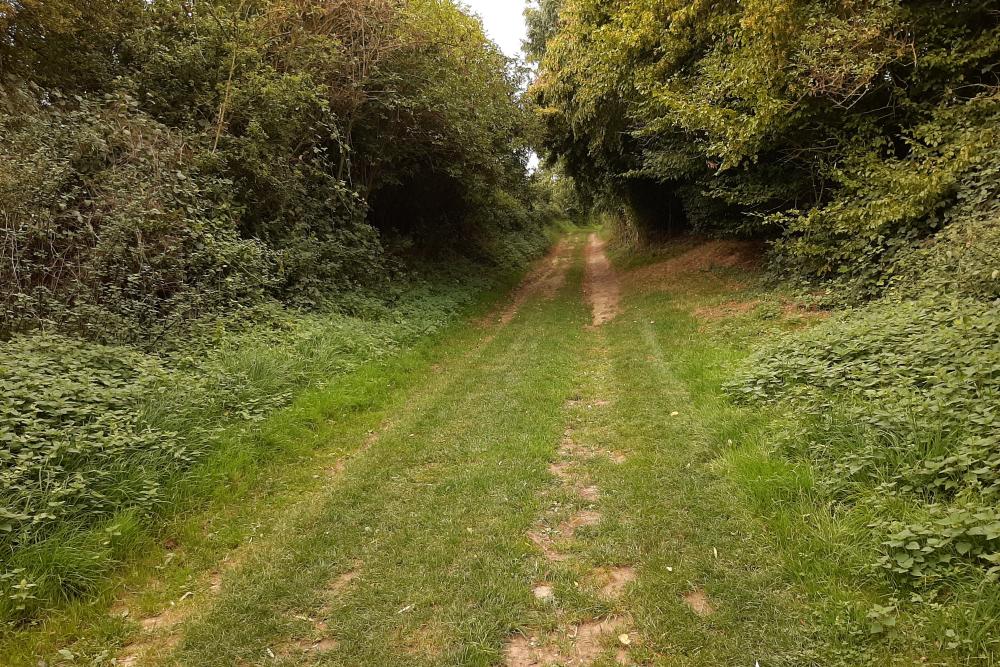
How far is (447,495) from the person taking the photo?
4.82 metres

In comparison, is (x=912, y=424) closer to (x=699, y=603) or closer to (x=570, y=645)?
(x=699, y=603)

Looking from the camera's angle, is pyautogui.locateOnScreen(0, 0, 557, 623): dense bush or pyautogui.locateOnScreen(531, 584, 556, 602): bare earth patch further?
pyautogui.locateOnScreen(0, 0, 557, 623): dense bush

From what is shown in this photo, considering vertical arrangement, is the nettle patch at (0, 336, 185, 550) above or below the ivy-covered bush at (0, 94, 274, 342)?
below

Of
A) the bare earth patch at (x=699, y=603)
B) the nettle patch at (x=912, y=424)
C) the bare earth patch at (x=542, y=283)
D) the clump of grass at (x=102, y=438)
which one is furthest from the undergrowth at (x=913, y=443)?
the bare earth patch at (x=542, y=283)

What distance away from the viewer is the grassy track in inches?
117

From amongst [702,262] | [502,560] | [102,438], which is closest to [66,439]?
[102,438]

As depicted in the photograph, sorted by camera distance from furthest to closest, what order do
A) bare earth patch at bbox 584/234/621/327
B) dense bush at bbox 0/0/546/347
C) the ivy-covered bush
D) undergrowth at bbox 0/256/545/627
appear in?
bare earth patch at bbox 584/234/621/327, dense bush at bbox 0/0/546/347, the ivy-covered bush, undergrowth at bbox 0/256/545/627

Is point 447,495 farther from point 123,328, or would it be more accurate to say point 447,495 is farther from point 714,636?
point 123,328

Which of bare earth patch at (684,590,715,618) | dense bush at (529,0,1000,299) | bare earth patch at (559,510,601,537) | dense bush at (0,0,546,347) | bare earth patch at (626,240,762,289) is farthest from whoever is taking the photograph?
bare earth patch at (626,240,762,289)

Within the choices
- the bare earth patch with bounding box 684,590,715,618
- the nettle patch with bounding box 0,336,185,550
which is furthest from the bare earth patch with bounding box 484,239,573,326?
the bare earth patch with bounding box 684,590,715,618

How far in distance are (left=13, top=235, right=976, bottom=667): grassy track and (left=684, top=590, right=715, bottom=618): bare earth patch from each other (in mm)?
12

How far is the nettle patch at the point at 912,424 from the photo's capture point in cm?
301

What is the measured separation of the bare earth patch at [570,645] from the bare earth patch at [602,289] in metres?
10.1

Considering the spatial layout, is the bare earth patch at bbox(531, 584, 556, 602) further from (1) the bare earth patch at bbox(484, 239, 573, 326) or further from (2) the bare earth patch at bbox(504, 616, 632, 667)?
(1) the bare earth patch at bbox(484, 239, 573, 326)
